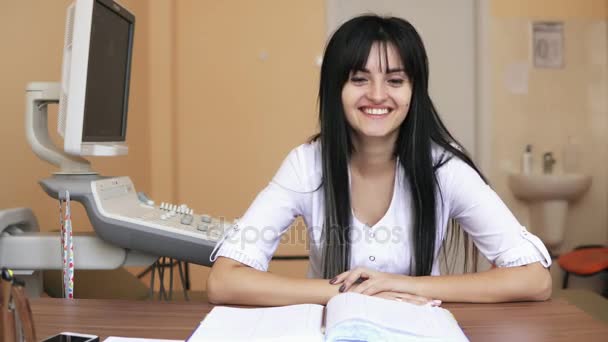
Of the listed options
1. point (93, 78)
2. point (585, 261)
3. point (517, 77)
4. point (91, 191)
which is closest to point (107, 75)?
point (93, 78)

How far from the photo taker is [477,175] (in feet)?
4.46

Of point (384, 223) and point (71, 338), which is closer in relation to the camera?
point (71, 338)

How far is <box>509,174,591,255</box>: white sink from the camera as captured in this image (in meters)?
3.63

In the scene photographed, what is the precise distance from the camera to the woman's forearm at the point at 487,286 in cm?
110

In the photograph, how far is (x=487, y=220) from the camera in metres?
1.28

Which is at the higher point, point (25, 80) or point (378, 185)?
point (25, 80)

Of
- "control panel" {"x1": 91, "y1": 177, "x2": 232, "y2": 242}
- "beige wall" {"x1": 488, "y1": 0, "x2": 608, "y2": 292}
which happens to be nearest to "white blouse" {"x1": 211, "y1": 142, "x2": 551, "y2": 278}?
"control panel" {"x1": 91, "y1": 177, "x2": 232, "y2": 242}

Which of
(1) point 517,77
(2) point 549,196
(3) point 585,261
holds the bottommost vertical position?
(3) point 585,261

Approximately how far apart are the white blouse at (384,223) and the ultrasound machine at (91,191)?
0.17 m

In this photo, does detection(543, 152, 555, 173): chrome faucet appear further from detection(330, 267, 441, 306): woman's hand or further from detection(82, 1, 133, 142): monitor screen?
detection(330, 267, 441, 306): woman's hand

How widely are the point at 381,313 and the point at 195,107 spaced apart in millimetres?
3002

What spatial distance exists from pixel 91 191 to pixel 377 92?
689 mm

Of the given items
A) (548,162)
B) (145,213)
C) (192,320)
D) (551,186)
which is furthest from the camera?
(548,162)

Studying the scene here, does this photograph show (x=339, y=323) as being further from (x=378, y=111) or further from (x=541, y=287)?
(x=378, y=111)
